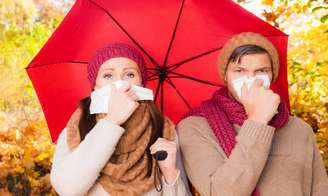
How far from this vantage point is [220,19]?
A: 3.68 metres

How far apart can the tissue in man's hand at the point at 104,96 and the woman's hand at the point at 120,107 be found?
0.07 meters

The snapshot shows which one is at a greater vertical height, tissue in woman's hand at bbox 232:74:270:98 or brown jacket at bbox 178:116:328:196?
tissue in woman's hand at bbox 232:74:270:98

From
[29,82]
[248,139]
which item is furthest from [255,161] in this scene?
[29,82]

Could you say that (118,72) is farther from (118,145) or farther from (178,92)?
(178,92)

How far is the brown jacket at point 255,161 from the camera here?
2777mm

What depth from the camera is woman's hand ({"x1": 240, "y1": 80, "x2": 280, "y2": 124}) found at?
2875 mm

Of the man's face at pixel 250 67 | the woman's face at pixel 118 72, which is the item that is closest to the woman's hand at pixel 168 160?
the woman's face at pixel 118 72

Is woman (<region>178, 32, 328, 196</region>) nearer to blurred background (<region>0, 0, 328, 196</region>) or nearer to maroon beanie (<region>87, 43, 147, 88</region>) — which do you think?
maroon beanie (<region>87, 43, 147, 88</region>)

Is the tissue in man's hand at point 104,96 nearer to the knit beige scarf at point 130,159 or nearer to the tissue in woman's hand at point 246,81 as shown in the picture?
the knit beige scarf at point 130,159

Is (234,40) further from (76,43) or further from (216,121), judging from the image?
(76,43)

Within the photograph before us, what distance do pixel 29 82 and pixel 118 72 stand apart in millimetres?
5491

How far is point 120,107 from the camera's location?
292 centimetres

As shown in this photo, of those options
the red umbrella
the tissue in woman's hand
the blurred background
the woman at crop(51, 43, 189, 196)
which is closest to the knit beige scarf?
the woman at crop(51, 43, 189, 196)

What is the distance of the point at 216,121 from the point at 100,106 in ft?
2.05
